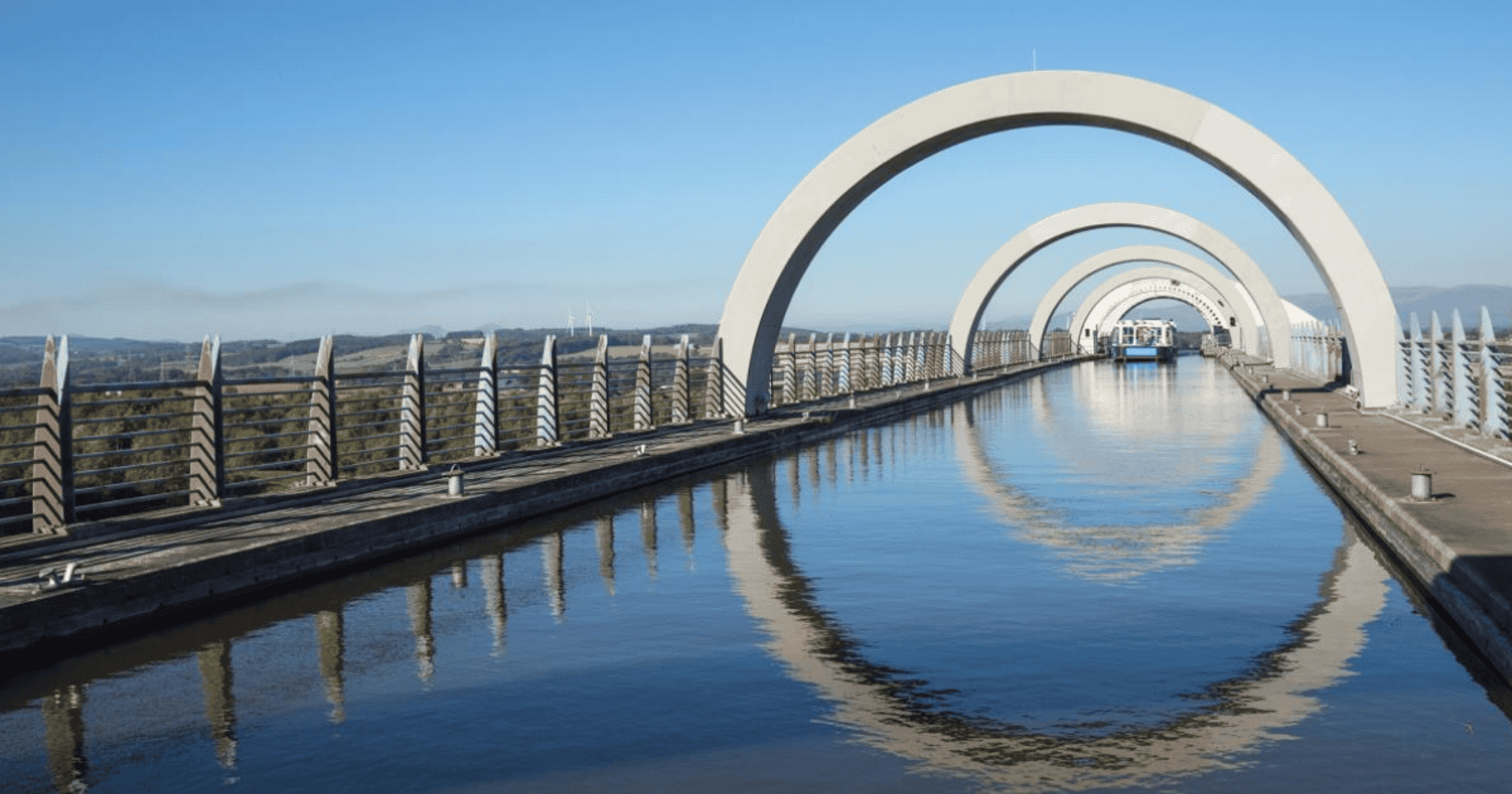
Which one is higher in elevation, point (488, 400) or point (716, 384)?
point (488, 400)

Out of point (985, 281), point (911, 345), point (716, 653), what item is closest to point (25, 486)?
point (716, 653)

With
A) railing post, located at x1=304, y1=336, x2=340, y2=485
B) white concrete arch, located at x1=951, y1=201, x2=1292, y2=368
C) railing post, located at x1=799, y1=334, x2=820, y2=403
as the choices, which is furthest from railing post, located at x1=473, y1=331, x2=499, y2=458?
white concrete arch, located at x1=951, y1=201, x2=1292, y2=368

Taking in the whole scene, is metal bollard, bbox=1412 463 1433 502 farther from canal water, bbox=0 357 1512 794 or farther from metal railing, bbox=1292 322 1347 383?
metal railing, bbox=1292 322 1347 383

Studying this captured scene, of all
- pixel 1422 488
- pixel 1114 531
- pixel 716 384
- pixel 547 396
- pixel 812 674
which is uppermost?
pixel 547 396

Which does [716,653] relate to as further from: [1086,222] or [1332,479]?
[1086,222]

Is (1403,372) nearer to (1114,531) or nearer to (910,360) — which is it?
(1114,531)

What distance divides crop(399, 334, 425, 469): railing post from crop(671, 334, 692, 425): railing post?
378 inches

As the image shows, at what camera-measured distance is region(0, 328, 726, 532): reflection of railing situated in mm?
12664

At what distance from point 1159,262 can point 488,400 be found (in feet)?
212

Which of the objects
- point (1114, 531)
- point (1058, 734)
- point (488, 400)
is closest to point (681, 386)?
point (488, 400)

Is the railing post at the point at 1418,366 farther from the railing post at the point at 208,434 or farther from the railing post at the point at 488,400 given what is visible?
the railing post at the point at 208,434

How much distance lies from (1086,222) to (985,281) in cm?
479

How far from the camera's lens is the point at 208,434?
47.6 ft

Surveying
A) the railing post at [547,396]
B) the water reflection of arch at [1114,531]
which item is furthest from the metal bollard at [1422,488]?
the railing post at [547,396]
